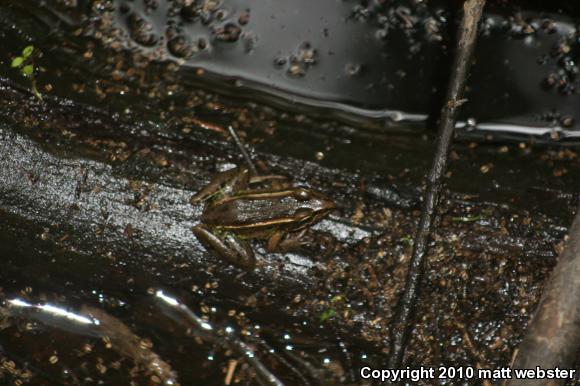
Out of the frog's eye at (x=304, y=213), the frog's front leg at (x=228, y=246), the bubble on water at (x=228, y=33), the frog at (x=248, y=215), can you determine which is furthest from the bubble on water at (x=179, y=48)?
the frog's eye at (x=304, y=213)

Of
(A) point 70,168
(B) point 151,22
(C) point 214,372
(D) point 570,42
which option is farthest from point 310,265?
(D) point 570,42

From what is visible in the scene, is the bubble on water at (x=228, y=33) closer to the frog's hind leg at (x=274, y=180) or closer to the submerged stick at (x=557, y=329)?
the frog's hind leg at (x=274, y=180)

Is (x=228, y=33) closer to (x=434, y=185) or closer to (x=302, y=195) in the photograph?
(x=302, y=195)

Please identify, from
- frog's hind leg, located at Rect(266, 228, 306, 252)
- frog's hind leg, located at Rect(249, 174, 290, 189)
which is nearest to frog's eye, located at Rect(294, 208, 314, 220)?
frog's hind leg, located at Rect(266, 228, 306, 252)

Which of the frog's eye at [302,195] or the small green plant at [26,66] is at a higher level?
the small green plant at [26,66]

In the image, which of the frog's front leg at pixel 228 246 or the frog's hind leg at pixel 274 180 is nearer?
the frog's front leg at pixel 228 246

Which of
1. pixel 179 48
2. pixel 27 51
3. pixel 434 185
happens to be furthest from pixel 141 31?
pixel 434 185
